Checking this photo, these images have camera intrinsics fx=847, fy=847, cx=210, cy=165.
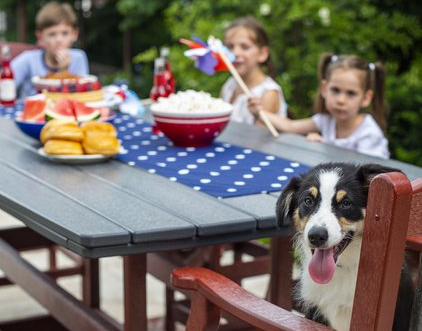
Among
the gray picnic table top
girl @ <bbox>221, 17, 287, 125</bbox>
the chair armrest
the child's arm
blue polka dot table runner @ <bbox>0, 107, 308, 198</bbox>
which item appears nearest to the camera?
the chair armrest

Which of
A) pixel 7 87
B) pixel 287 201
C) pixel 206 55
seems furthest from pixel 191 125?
pixel 7 87

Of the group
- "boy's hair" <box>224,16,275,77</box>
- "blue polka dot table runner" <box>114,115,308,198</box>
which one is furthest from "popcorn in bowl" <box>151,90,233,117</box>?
"boy's hair" <box>224,16,275,77</box>

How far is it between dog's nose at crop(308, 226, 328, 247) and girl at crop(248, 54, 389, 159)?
6.22 ft

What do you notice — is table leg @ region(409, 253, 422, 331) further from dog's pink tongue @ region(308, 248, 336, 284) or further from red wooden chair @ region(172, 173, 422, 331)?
dog's pink tongue @ region(308, 248, 336, 284)

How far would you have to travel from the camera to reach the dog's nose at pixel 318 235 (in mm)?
1847

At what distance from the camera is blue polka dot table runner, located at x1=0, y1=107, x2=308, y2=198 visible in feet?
8.34

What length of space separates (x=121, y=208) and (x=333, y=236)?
65cm

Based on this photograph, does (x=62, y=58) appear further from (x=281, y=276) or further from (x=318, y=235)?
(x=318, y=235)

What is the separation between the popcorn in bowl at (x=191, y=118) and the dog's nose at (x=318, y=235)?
1241 millimetres

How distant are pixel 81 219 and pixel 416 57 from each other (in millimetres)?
5481

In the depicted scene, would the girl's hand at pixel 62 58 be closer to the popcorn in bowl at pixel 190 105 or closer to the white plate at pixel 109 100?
the white plate at pixel 109 100

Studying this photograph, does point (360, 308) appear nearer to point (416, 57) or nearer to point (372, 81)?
point (372, 81)

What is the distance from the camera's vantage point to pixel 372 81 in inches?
156

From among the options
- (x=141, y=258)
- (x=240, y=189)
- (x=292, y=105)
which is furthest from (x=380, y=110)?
(x=292, y=105)
